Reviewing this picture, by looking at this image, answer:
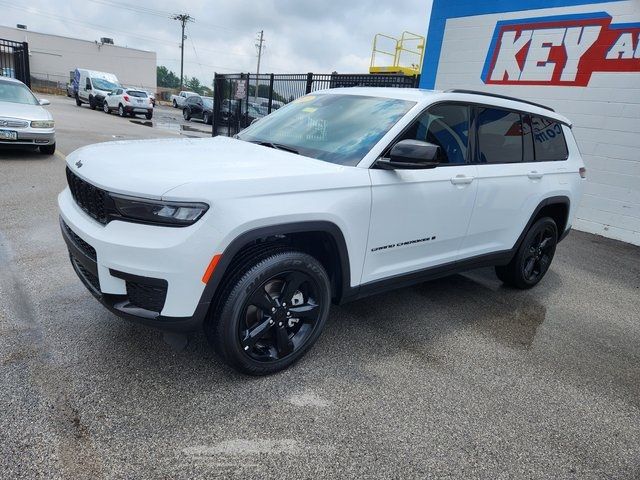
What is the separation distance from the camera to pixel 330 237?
271 centimetres

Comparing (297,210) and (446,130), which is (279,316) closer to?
(297,210)

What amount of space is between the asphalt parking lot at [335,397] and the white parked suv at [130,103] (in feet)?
68.3

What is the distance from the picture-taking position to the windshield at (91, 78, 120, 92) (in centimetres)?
2539

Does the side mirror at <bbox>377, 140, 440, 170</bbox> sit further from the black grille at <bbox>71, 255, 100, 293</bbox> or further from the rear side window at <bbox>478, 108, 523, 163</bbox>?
the black grille at <bbox>71, 255, 100, 293</bbox>

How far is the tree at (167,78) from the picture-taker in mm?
116812

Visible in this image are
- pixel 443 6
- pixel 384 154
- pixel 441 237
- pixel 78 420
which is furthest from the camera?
pixel 443 6

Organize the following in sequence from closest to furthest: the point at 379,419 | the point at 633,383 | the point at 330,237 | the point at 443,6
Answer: the point at 379,419 → the point at 330,237 → the point at 633,383 → the point at 443,6

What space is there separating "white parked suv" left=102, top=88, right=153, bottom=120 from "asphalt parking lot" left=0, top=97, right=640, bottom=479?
819 inches

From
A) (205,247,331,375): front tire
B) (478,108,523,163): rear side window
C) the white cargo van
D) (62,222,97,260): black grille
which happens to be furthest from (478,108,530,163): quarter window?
the white cargo van

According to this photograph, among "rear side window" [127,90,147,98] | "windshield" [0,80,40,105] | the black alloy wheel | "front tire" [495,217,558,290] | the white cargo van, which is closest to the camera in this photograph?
the black alloy wheel

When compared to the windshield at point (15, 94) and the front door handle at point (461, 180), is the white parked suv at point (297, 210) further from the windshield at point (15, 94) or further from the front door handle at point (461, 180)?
the windshield at point (15, 94)

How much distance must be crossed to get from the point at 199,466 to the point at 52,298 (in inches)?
85.4

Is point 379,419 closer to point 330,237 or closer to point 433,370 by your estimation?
point 433,370

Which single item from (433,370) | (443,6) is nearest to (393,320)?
(433,370)
